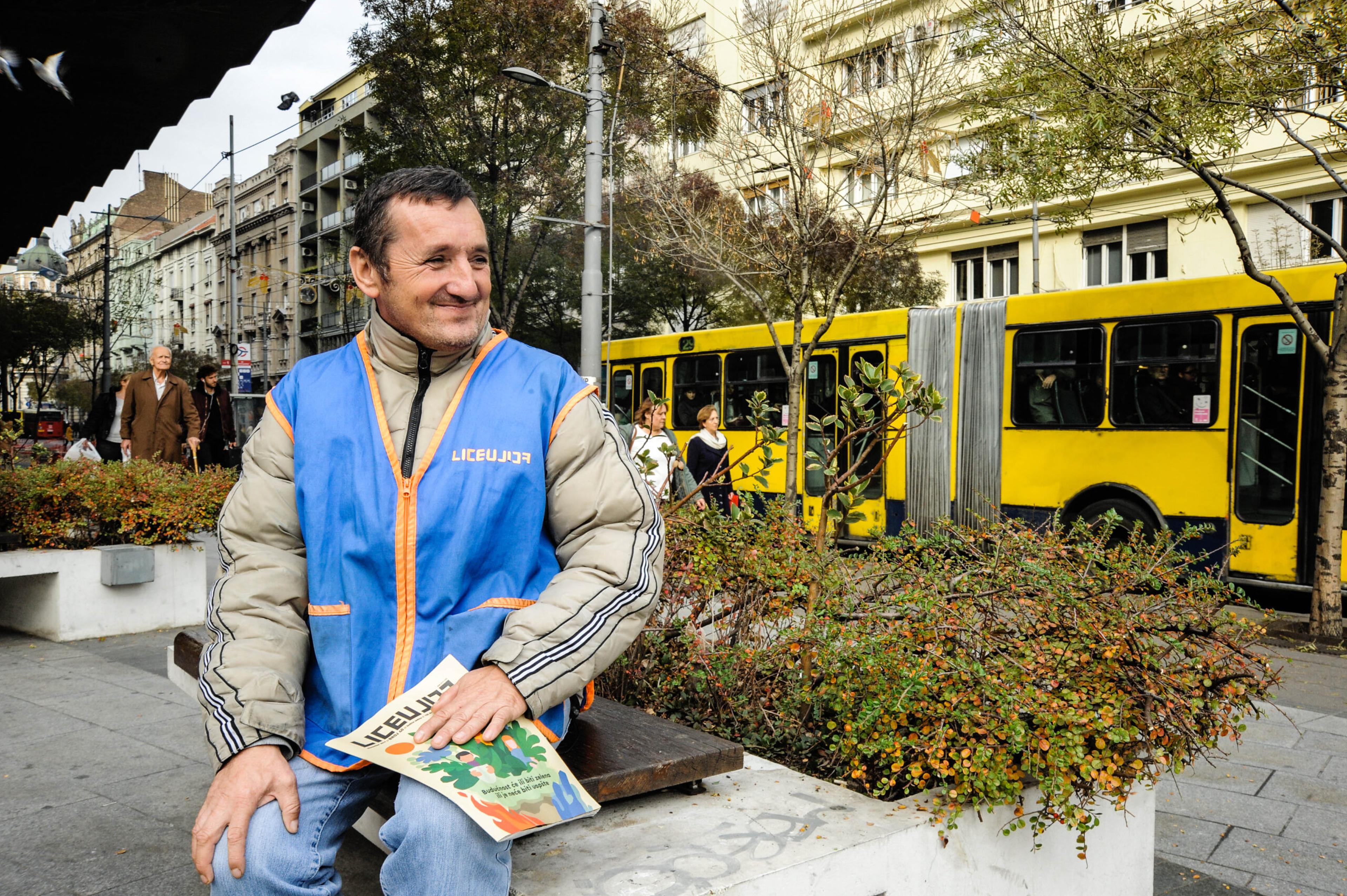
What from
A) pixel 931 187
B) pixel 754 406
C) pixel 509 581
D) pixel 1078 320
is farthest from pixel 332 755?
pixel 931 187

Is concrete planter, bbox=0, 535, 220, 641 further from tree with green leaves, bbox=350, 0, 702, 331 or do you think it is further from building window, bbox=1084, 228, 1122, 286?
building window, bbox=1084, 228, 1122, 286

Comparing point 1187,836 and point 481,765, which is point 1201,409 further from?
point 481,765

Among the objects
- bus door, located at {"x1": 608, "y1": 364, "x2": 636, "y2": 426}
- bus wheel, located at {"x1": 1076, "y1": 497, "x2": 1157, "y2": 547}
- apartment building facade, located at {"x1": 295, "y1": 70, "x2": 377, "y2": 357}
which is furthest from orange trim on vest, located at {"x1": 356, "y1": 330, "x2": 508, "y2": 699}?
apartment building facade, located at {"x1": 295, "y1": 70, "x2": 377, "y2": 357}

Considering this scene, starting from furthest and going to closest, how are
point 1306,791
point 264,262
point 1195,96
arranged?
point 264,262, point 1195,96, point 1306,791

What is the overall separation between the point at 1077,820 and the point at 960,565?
42.2 inches

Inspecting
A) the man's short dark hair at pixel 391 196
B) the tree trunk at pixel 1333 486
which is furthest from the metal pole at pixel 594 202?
the man's short dark hair at pixel 391 196

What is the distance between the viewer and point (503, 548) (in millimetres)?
2111

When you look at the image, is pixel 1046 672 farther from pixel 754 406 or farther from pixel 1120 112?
pixel 1120 112

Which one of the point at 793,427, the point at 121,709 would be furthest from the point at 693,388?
the point at 121,709

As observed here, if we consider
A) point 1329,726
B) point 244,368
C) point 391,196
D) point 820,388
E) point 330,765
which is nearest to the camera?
point 330,765

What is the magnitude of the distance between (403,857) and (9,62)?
4.36m

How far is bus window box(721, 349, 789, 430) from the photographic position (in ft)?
48.9

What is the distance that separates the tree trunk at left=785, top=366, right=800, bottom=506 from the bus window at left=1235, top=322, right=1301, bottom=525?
4.24 m

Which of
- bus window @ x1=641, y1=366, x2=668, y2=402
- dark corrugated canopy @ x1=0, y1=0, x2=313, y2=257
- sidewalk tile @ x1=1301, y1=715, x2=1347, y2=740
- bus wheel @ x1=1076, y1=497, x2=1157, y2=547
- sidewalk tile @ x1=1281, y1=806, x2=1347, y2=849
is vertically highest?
dark corrugated canopy @ x1=0, y1=0, x2=313, y2=257
